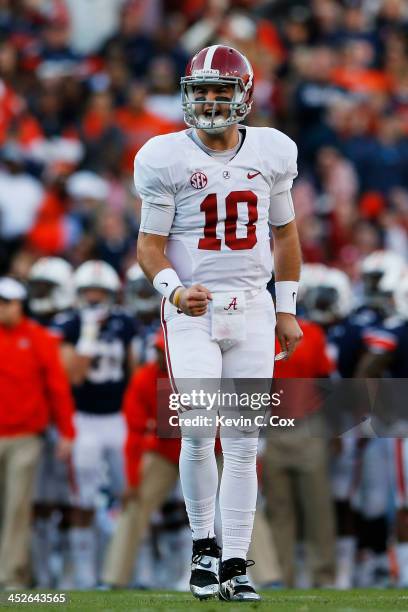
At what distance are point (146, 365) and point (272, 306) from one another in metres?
3.33

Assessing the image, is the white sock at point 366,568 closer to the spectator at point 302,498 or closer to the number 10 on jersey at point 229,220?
the spectator at point 302,498

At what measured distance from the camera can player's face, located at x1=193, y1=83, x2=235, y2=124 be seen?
5973 millimetres

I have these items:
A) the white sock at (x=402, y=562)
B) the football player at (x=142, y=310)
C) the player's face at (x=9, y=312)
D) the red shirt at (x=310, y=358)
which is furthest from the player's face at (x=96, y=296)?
the white sock at (x=402, y=562)

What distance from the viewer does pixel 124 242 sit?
492 inches

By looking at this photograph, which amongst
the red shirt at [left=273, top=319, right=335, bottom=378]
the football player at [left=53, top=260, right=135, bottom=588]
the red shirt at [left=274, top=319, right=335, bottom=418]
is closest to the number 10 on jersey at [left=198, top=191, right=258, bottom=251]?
the red shirt at [left=274, top=319, right=335, bottom=418]

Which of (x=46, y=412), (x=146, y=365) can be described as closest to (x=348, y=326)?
(x=146, y=365)

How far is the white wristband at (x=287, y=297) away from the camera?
6.22m

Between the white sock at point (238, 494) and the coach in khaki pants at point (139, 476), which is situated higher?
the coach in khaki pants at point (139, 476)

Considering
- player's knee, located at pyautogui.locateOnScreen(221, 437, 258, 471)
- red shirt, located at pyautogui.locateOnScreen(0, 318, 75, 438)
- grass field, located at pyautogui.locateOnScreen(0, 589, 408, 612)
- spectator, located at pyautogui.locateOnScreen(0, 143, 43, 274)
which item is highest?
spectator, located at pyautogui.locateOnScreen(0, 143, 43, 274)

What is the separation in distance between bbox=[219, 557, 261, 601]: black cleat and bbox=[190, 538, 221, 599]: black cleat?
0.05m

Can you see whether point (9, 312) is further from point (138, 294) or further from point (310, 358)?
point (310, 358)

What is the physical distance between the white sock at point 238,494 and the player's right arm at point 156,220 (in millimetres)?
581

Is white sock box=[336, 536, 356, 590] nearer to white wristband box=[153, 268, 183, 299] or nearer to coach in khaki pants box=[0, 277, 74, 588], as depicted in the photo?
coach in khaki pants box=[0, 277, 74, 588]

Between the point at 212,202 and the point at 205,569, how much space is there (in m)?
1.38
